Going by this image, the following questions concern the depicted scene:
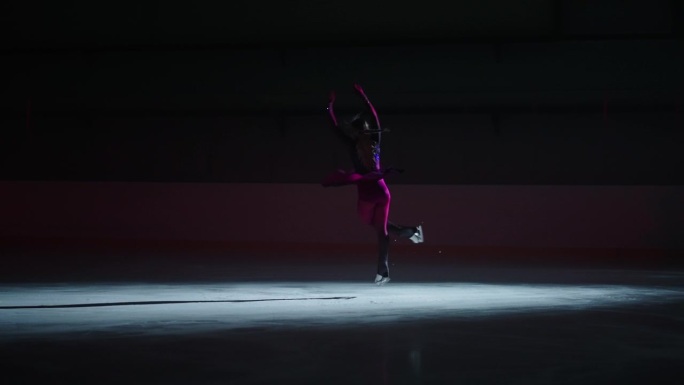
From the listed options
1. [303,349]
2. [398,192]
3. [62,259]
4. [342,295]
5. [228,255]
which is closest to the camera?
[303,349]

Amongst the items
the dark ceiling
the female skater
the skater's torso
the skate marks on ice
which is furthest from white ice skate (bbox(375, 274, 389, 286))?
the dark ceiling

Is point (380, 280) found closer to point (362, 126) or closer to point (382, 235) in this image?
point (382, 235)

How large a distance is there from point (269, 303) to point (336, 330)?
220cm

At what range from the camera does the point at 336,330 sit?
29.1ft

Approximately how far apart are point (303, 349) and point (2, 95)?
18722mm

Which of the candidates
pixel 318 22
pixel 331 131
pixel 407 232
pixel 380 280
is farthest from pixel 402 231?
pixel 318 22

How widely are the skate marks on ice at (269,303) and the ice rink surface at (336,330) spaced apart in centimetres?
2

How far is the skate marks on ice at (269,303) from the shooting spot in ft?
30.2

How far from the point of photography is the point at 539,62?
2297 centimetres

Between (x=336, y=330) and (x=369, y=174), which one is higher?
(x=369, y=174)

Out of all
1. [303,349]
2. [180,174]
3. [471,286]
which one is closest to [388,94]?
[180,174]

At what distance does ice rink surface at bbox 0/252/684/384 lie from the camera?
6938 millimetres

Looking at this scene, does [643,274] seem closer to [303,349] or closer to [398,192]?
[398,192]

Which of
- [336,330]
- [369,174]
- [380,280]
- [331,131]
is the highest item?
[331,131]
